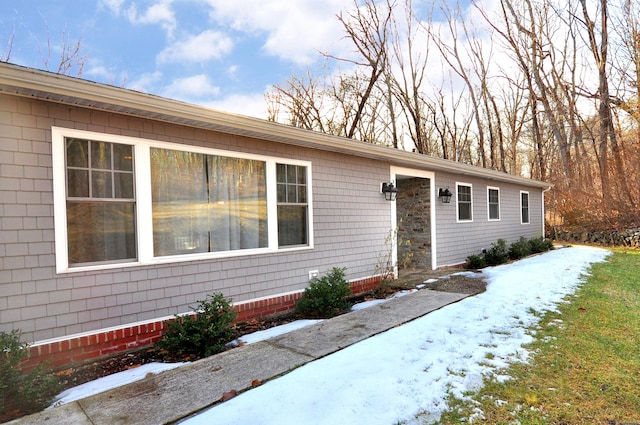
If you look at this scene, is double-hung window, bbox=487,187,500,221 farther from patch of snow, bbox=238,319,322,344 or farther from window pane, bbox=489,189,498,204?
patch of snow, bbox=238,319,322,344

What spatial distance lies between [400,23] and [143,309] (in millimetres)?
15967

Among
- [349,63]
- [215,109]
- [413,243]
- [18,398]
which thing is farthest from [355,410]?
[349,63]

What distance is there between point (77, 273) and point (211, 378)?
5.54 ft

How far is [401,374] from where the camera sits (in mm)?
2801

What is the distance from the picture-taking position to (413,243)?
8.17 m

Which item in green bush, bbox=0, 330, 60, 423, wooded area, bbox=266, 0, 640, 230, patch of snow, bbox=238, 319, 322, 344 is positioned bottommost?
patch of snow, bbox=238, 319, 322, 344

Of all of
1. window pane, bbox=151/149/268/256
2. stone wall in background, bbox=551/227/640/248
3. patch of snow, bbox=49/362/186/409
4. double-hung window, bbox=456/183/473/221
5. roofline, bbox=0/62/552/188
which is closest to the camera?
patch of snow, bbox=49/362/186/409

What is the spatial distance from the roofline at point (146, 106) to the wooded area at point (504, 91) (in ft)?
31.5

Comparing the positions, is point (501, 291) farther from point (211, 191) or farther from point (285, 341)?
point (211, 191)

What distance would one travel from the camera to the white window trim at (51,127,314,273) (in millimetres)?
3109

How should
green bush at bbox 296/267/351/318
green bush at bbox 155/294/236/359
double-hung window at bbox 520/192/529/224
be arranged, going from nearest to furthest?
1. green bush at bbox 155/294/236/359
2. green bush at bbox 296/267/351/318
3. double-hung window at bbox 520/192/529/224

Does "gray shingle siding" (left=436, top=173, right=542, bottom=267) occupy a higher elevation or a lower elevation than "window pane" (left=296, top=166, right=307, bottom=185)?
lower

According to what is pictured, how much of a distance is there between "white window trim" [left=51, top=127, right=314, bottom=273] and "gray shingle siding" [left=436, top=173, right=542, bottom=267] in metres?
4.74

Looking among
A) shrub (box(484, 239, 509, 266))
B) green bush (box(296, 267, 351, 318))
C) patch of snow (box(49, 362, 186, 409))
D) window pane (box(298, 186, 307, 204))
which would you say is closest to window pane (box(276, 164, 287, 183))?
window pane (box(298, 186, 307, 204))
